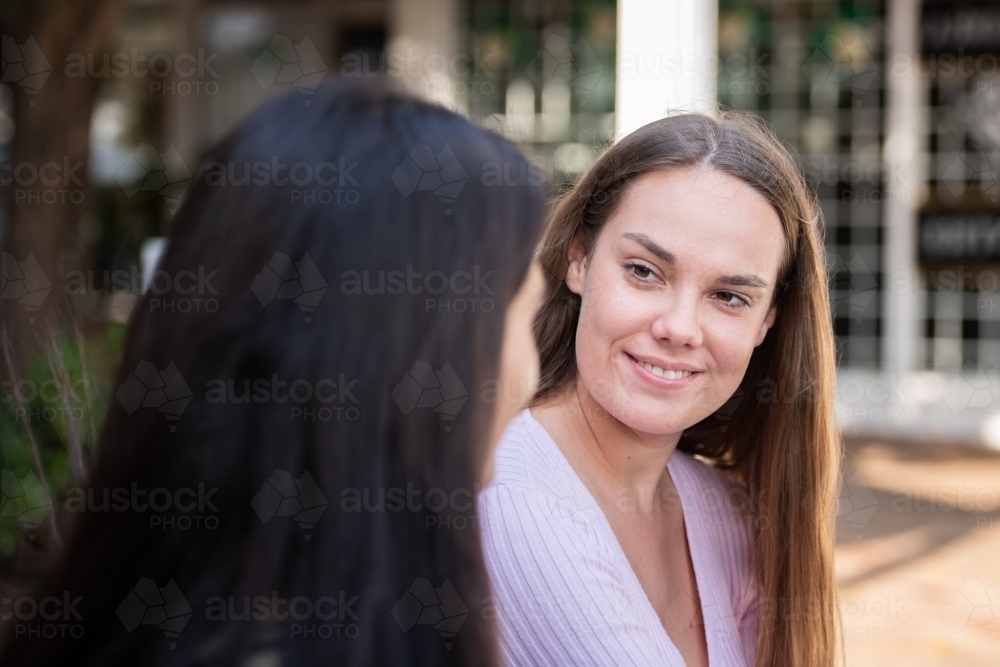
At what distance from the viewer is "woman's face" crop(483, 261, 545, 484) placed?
993 mm

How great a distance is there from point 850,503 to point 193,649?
5681 millimetres

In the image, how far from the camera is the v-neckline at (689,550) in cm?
166

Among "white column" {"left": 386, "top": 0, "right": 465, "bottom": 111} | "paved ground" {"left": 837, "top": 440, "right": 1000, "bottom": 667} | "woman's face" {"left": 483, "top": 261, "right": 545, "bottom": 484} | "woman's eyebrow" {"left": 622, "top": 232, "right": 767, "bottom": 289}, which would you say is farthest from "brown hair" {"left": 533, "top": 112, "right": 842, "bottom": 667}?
"white column" {"left": 386, "top": 0, "right": 465, "bottom": 111}

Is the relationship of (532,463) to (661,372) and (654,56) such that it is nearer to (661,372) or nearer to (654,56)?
(661,372)

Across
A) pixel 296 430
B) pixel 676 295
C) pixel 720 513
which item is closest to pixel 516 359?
pixel 296 430

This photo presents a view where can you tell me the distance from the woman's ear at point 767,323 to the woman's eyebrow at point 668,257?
0.16 metres

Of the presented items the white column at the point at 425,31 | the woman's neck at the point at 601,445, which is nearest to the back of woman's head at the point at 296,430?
the woman's neck at the point at 601,445

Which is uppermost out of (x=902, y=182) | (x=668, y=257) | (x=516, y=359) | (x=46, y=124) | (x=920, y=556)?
(x=46, y=124)

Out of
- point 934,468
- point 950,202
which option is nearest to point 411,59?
point 950,202

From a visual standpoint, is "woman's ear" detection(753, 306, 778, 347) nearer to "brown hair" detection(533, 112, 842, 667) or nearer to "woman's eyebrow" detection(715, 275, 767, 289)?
"brown hair" detection(533, 112, 842, 667)

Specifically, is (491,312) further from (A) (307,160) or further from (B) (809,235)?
(B) (809,235)

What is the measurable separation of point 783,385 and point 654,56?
2331mm

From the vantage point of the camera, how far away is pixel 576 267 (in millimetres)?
1874

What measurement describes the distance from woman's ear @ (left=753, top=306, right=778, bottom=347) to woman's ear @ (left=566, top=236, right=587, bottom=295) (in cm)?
34
